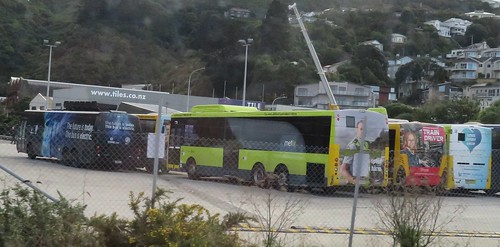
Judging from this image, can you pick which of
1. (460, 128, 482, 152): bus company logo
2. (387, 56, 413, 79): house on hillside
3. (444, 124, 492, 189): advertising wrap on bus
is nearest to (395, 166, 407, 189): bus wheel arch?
(444, 124, 492, 189): advertising wrap on bus

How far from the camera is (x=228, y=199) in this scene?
13625 millimetres

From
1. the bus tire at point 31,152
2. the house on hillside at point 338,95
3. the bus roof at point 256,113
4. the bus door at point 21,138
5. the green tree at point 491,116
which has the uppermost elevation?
the house on hillside at point 338,95

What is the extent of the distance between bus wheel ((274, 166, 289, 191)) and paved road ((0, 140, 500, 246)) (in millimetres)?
397

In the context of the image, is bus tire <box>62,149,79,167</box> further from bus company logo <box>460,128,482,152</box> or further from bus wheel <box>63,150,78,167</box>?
bus company logo <box>460,128,482,152</box>

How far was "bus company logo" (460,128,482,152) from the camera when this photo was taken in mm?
22812

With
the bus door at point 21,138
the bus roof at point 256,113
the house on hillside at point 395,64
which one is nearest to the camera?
the bus roof at point 256,113

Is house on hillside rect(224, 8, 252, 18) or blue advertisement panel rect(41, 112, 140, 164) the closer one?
blue advertisement panel rect(41, 112, 140, 164)

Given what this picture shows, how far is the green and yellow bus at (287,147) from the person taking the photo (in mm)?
17672

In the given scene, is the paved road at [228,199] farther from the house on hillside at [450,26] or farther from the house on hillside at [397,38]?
the house on hillside at [450,26]

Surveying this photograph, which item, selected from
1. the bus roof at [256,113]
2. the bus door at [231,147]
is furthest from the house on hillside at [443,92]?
the bus door at [231,147]

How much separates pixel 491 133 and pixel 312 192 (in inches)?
372

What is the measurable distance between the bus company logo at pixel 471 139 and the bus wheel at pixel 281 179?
856 centimetres

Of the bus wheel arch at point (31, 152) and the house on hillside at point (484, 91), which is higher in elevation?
the house on hillside at point (484, 91)

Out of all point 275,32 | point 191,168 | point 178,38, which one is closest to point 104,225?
point 191,168
